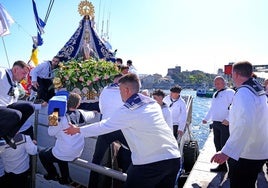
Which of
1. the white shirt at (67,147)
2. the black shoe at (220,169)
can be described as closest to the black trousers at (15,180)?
the white shirt at (67,147)

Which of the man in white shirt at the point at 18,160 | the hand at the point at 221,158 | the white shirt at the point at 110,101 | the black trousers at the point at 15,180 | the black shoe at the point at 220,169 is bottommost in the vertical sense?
the black shoe at the point at 220,169

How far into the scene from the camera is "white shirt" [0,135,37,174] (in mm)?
4391

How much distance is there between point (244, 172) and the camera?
133 inches

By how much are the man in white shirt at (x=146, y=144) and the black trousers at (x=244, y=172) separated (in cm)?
72

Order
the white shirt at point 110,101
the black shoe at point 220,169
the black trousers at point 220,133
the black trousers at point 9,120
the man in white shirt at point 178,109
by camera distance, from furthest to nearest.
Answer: the man in white shirt at point 178,109 → the black trousers at point 220,133 → the black shoe at point 220,169 → the white shirt at point 110,101 → the black trousers at point 9,120

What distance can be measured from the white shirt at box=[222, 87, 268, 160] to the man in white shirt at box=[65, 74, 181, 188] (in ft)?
2.05

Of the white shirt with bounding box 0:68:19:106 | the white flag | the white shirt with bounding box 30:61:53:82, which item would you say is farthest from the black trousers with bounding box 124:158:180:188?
the white flag

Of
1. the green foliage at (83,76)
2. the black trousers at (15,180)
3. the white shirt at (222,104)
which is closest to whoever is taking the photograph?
the black trousers at (15,180)

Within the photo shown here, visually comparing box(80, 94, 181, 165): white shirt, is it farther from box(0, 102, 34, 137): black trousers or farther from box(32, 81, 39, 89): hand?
box(32, 81, 39, 89): hand

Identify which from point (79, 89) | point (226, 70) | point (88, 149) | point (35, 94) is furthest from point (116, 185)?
point (226, 70)

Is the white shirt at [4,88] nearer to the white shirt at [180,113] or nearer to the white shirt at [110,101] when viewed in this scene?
the white shirt at [110,101]

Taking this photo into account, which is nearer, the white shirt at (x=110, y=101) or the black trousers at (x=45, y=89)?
the white shirt at (x=110, y=101)

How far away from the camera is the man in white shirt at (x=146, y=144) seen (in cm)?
311

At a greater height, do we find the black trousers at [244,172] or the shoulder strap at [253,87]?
the shoulder strap at [253,87]
